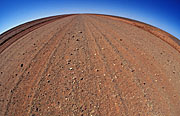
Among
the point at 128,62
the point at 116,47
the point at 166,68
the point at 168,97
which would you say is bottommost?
the point at 168,97

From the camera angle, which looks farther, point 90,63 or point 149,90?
point 90,63

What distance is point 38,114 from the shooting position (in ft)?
9.02

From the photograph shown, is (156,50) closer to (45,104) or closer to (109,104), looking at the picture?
(109,104)

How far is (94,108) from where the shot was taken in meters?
2.84

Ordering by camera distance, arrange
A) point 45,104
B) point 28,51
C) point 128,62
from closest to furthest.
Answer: point 45,104 → point 128,62 → point 28,51

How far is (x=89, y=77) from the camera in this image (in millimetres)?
3635

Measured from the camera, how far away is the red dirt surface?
293 cm

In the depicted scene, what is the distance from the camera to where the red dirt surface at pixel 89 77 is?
2.93 meters

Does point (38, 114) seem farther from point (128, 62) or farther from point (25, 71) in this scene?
point (128, 62)

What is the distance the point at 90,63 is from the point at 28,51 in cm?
315

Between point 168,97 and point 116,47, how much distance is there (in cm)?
276

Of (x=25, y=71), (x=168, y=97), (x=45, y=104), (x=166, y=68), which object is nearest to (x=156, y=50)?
(x=166, y=68)

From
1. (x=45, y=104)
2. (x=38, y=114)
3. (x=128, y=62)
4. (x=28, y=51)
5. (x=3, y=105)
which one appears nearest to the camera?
(x=38, y=114)

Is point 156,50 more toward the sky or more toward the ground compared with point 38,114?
more toward the sky
